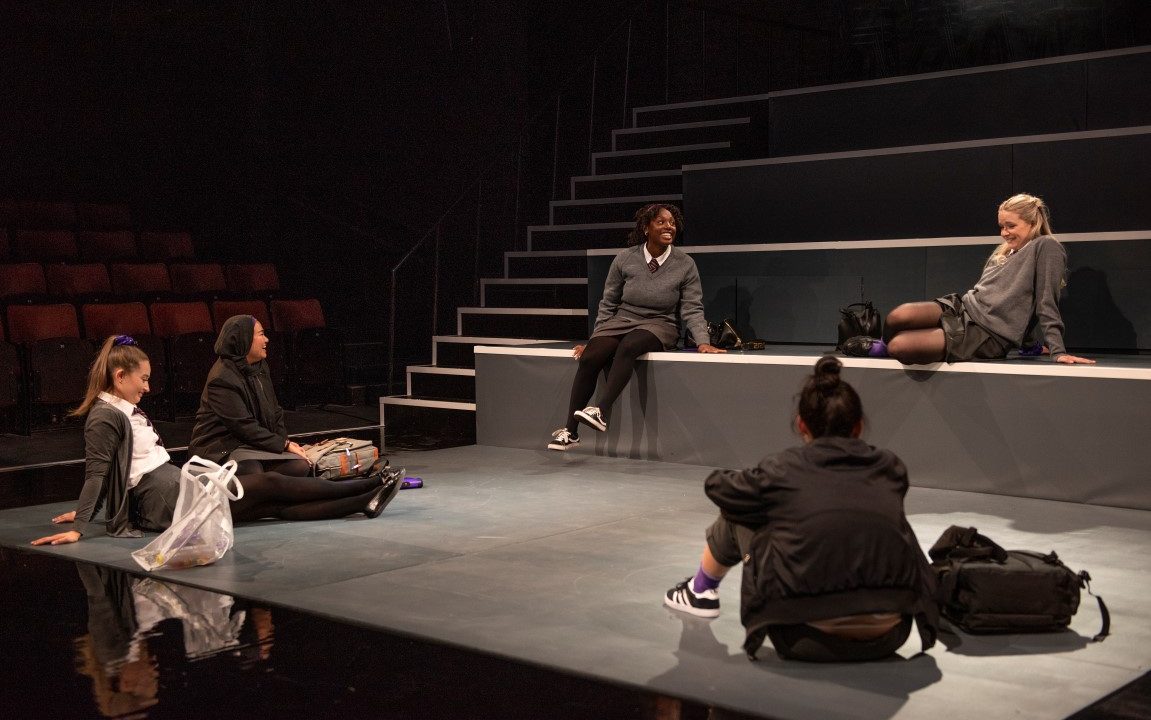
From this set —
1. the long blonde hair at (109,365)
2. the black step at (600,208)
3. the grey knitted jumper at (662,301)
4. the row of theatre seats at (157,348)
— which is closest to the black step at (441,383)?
the row of theatre seats at (157,348)

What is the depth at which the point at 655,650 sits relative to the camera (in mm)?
2980

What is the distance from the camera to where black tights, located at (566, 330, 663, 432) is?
614 centimetres

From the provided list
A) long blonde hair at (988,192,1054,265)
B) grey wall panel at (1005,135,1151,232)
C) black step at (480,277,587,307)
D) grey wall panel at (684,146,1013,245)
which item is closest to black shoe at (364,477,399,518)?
long blonde hair at (988,192,1054,265)

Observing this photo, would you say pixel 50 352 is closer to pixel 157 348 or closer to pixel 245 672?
pixel 157 348

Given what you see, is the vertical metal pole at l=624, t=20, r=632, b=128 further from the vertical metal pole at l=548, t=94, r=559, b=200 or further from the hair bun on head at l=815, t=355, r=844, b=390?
the hair bun on head at l=815, t=355, r=844, b=390

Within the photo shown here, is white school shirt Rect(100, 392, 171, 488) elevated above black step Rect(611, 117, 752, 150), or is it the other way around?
black step Rect(611, 117, 752, 150)

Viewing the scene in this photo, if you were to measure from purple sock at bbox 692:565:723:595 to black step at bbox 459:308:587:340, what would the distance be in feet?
14.2

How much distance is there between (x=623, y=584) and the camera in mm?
3645

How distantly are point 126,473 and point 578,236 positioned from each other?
15.5 ft

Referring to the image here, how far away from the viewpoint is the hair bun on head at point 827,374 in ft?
9.14

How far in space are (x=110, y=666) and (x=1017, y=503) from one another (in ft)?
11.6

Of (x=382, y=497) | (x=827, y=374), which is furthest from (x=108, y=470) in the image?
(x=827, y=374)

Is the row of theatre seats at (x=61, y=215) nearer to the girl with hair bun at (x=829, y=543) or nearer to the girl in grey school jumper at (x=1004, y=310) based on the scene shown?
the girl in grey school jumper at (x=1004, y=310)

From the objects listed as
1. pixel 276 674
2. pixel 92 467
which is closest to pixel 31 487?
pixel 92 467
